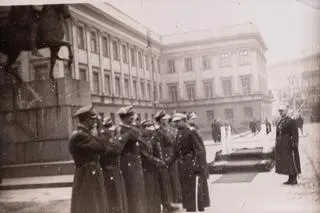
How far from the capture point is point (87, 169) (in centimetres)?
291

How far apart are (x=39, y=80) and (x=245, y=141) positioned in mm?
2082

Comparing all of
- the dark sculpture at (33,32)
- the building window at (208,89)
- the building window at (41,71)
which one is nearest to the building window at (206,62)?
the building window at (208,89)

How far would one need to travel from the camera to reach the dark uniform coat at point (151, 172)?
3.45 m

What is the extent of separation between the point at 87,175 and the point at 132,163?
46 cm

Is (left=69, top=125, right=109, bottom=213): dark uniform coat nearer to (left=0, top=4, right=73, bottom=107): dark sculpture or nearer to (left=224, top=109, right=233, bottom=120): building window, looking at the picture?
(left=224, top=109, right=233, bottom=120): building window

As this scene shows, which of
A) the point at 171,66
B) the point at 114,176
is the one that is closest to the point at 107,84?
the point at 171,66

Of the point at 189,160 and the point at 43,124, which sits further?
the point at 43,124

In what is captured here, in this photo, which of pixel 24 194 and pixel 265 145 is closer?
pixel 24 194

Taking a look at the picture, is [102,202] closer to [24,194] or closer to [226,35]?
[24,194]

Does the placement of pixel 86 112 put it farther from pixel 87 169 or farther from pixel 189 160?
pixel 189 160

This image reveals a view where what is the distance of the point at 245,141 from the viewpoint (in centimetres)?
408

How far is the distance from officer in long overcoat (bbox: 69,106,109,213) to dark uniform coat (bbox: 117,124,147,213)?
0.30 metres

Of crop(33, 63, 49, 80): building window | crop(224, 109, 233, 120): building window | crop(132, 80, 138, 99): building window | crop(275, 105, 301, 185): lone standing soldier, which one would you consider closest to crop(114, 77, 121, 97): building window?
crop(132, 80, 138, 99): building window

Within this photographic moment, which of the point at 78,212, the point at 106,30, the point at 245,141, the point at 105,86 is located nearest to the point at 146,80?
the point at 105,86
